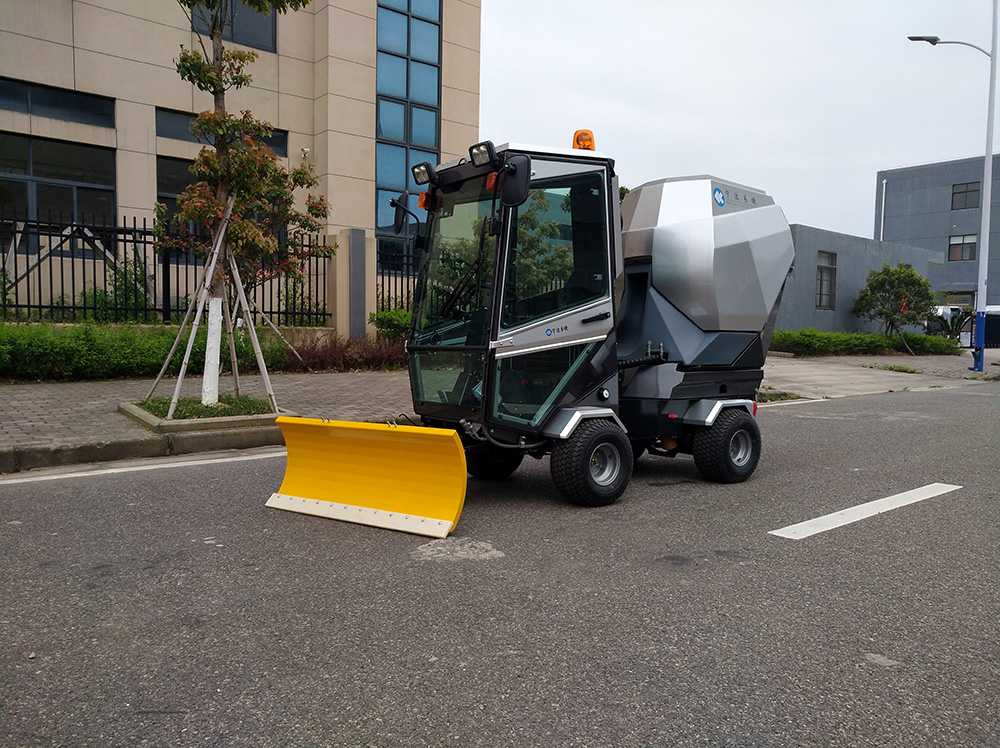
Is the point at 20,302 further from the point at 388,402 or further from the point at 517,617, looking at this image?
the point at 517,617

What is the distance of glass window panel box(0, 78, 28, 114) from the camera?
17.7m

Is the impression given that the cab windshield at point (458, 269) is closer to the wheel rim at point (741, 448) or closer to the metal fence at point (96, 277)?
the wheel rim at point (741, 448)

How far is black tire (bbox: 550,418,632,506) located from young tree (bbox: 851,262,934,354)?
85.2ft

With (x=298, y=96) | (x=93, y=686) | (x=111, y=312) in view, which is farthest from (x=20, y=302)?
(x=93, y=686)

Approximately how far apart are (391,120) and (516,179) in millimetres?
18370

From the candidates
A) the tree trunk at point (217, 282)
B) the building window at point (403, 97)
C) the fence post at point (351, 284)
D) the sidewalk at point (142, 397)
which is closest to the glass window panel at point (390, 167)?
the building window at point (403, 97)

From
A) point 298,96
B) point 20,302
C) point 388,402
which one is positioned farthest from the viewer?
point 298,96

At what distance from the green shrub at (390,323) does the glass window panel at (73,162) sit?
8193mm

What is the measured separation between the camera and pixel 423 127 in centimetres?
2298

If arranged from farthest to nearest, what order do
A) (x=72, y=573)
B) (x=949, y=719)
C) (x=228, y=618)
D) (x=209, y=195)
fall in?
(x=209, y=195), (x=72, y=573), (x=228, y=618), (x=949, y=719)

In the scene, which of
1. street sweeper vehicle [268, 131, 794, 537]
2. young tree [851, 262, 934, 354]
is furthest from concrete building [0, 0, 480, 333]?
young tree [851, 262, 934, 354]

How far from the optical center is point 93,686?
2924 millimetres

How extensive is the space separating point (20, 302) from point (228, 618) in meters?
11.7

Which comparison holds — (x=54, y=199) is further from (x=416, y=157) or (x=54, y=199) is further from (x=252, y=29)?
→ (x=416, y=157)
